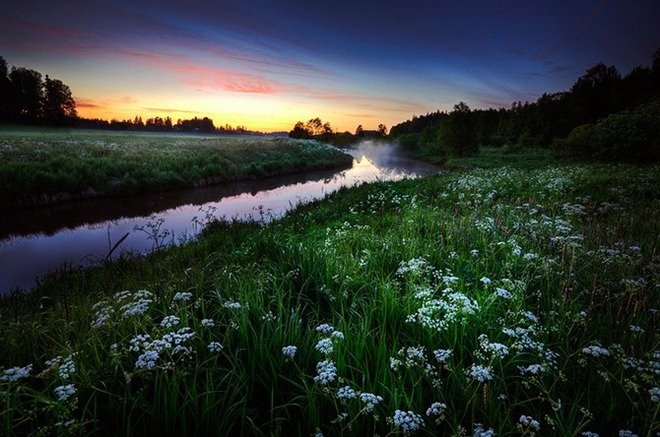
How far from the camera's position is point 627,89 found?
6128 cm

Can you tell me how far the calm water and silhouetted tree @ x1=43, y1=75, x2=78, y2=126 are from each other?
79898mm

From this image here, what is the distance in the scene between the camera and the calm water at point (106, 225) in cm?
1093

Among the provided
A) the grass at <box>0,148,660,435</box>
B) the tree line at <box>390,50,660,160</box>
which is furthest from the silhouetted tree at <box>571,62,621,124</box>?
the grass at <box>0,148,660,435</box>

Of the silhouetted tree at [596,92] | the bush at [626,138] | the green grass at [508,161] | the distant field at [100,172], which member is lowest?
the distant field at [100,172]

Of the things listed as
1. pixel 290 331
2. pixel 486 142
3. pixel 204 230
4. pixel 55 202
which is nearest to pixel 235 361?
pixel 290 331

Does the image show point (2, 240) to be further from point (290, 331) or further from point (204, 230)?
point (290, 331)

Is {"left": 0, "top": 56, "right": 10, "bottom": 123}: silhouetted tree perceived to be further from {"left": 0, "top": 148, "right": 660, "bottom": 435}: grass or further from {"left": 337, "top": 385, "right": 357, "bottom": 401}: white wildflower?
{"left": 337, "top": 385, "right": 357, "bottom": 401}: white wildflower

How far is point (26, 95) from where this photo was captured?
2803 inches

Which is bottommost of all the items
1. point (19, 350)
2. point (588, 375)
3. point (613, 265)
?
point (19, 350)

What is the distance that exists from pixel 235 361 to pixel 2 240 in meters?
15.8

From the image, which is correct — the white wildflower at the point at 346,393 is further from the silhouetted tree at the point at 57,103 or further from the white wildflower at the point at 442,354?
the silhouetted tree at the point at 57,103

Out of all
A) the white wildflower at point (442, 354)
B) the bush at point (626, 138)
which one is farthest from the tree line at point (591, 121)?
the white wildflower at point (442, 354)

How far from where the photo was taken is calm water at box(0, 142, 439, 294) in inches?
430

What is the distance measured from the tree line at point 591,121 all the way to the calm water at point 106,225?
28.8 metres
